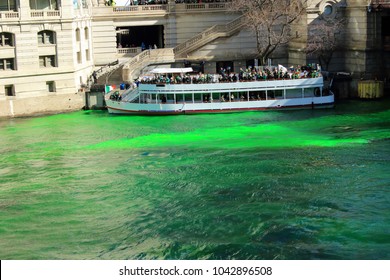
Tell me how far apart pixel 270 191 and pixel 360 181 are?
5.48 meters

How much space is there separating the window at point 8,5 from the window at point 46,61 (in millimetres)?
5082

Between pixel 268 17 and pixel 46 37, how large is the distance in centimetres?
2049

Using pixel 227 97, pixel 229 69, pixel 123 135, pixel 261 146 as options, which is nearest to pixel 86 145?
pixel 123 135

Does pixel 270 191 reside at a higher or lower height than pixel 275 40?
lower

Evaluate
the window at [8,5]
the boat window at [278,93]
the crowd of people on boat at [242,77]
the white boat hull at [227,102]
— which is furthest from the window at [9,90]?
the boat window at [278,93]

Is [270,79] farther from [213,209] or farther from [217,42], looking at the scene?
[213,209]

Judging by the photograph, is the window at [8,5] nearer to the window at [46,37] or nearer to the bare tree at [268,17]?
the window at [46,37]

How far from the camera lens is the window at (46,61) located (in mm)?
76312

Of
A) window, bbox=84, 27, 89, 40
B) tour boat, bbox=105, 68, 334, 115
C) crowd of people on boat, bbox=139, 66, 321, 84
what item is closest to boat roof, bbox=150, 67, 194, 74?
tour boat, bbox=105, 68, 334, 115

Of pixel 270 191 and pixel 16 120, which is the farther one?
A: pixel 16 120

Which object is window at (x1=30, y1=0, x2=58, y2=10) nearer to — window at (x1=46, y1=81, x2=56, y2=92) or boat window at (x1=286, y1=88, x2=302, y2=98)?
window at (x1=46, y1=81, x2=56, y2=92)

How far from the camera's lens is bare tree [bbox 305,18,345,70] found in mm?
77125

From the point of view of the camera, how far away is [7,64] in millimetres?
74500

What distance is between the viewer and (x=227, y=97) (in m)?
74.4
